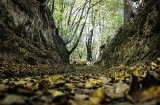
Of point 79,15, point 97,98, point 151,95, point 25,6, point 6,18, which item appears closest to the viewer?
point 151,95

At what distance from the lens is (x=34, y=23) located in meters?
13.3

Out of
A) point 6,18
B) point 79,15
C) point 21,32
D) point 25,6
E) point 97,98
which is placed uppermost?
point 79,15

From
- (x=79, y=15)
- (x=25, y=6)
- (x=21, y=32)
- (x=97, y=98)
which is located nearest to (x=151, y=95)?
(x=97, y=98)

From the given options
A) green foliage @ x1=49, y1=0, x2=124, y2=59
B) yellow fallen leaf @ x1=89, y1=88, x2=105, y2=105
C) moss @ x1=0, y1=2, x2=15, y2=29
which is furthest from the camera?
green foliage @ x1=49, y1=0, x2=124, y2=59

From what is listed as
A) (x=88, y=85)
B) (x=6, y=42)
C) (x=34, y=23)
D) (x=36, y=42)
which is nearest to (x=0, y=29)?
(x=6, y=42)

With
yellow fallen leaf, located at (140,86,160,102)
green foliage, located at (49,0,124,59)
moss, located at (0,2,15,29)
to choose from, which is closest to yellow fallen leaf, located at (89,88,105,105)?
yellow fallen leaf, located at (140,86,160,102)

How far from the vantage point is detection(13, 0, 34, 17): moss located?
38.5 feet

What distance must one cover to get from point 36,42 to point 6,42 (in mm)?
4135

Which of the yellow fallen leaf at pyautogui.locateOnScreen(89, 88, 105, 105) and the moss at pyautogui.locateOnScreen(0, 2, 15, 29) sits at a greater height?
the moss at pyautogui.locateOnScreen(0, 2, 15, 29)

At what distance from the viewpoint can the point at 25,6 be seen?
41.5ft

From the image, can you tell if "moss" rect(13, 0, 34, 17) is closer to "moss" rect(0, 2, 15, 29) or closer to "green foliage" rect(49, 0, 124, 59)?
"moss" rect(0, 2, 15, 29)

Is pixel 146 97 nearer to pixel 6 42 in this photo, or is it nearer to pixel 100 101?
pixel 100 101

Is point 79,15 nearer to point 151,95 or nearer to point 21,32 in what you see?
point 21,32

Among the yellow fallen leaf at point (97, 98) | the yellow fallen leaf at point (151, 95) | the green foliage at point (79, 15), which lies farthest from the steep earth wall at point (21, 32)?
the green foliage at point (79, 15)
